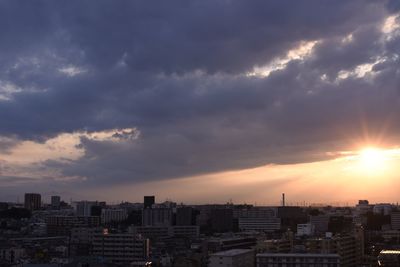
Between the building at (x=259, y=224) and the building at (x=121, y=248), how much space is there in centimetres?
3776

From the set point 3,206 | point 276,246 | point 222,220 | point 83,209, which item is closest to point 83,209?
point 83,209

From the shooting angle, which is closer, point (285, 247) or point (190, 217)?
point (285, 247)

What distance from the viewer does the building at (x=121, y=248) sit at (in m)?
39.9

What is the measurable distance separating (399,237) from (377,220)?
99.6 feet

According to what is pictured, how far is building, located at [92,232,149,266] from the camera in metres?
39.9

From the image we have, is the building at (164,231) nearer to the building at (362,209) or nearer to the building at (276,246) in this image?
the building at (276,246)

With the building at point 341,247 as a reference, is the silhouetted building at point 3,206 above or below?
above

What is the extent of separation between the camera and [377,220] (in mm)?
80625

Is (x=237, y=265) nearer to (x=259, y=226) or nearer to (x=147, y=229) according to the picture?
(x=147, y=229)

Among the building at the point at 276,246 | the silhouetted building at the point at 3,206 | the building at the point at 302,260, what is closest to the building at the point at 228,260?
the building at the point at 302,260

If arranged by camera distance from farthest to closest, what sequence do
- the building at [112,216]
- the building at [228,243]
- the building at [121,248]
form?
the building at [112,216] → the building at [228,243] → the building at [121,248]

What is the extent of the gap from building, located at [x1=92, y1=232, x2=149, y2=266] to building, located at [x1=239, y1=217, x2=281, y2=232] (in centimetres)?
3776

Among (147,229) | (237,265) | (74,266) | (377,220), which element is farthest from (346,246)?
(377,220)

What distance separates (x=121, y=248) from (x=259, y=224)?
40494mm
